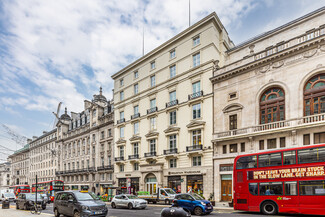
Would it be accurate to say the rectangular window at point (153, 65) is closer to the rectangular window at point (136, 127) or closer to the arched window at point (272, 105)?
the rectangular window at point (136, 127)

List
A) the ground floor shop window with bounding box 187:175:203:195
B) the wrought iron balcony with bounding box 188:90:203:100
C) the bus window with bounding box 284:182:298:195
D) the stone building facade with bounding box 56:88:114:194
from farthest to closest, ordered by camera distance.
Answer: the stone building facade with bounding box 56:88:114:194 < the wrought iron balcony with bounding box 188:90:203:100 < the ground floor shop window with bounding box 187:175:203:195 < the bus window with bounding box 284:182:298:195

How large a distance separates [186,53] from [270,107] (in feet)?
49.4

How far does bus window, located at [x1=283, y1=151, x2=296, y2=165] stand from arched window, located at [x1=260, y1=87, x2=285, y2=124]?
11.4 metres

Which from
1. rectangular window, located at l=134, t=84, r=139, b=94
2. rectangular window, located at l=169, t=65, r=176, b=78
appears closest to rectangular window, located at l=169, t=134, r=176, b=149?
rectangular window, located at l=169, t=65, r=176, b=78

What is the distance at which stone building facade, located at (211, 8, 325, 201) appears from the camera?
2622 cm

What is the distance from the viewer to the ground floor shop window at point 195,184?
34.3 metres

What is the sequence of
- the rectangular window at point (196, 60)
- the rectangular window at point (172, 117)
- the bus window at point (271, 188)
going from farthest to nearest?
the rectangular window at point (172, 117) → the rectangular window at point (196, 60) → the bus window at point (271, 188)

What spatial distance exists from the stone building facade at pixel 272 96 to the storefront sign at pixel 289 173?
9.48m

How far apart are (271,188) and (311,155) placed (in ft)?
11.4

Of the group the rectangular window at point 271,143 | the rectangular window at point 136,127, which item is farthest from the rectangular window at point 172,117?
the rectangular window at point 271,143

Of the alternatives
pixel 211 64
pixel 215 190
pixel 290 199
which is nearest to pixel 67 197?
pixel 290 199

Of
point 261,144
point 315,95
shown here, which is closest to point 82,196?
point 261,144

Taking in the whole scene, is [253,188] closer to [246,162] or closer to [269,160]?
[246,162]

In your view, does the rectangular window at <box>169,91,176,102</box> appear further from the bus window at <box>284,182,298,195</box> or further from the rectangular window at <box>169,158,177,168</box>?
the bus window at <box>284,182,298,195</box>
